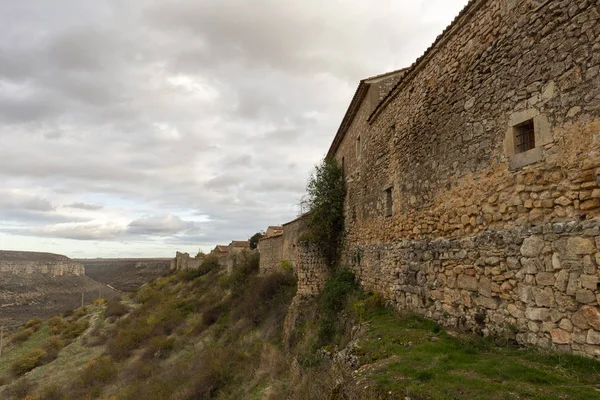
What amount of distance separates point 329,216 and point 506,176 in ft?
29.7

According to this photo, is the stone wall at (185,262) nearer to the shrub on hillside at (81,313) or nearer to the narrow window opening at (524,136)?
the shrub on hillside at (81,313)

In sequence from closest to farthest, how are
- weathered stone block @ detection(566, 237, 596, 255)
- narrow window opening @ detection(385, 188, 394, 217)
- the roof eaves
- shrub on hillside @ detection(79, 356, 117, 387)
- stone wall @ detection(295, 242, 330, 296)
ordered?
weathered stone block @ detection(566, 237, 596, 255) < the roof eaves < narrow window opening @ detection(385, 188, 394, 217) < stone wall @ detection(295, 242, 330, 296) < shrub on hillside @ detection(79, 356, 117, 387)

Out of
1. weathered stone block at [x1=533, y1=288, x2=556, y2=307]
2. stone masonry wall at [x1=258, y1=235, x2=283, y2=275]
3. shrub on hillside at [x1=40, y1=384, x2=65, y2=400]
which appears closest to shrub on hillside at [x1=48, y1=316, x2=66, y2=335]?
shrub on hillside at [x1=40, y1=384, x2=65, y2=400]

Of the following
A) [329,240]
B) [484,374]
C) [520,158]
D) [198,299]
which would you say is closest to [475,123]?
[520,158]

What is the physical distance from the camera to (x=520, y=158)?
438 centimetres

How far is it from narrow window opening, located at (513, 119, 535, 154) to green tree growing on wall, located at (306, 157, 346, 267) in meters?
8.95

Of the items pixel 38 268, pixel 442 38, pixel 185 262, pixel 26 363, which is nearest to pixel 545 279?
pixel 442 38

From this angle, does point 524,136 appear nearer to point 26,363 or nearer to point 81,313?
point 26,363

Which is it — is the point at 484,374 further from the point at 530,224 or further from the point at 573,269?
the point at 530,224

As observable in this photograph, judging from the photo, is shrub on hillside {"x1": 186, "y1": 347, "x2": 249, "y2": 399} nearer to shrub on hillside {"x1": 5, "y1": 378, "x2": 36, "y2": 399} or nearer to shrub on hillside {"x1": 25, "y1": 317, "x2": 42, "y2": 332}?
shrub on hillside {"x1": 5, "y1": 378, "x2": 36, "y2": 399}

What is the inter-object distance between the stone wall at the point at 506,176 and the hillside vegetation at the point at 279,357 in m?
0.55

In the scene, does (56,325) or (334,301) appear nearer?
(334,301)

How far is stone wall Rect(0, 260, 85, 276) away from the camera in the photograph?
5919cm

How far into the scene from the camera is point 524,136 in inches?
177
